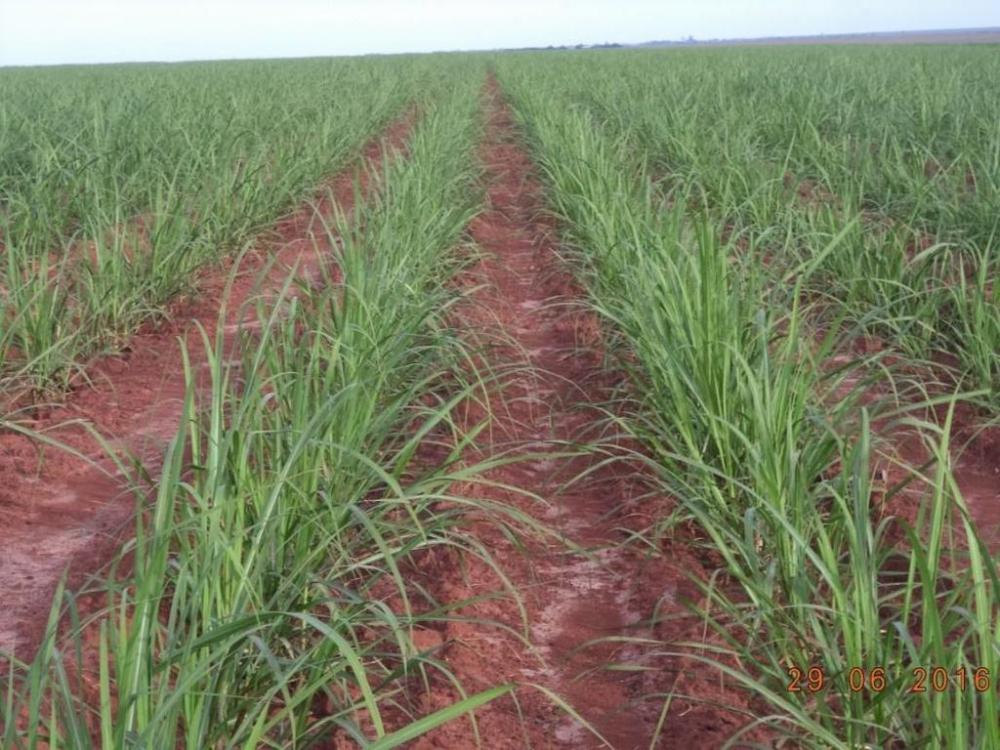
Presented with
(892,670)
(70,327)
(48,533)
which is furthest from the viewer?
(70,327)

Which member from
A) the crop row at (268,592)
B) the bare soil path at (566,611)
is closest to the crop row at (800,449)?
the bare soil path at (566,611)

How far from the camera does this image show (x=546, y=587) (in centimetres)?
275

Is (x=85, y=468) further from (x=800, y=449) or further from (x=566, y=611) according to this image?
(x=800, y=449)

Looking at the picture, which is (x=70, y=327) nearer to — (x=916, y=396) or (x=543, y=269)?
(x=543, y=269)

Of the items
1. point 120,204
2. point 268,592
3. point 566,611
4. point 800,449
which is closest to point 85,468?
point 268,592

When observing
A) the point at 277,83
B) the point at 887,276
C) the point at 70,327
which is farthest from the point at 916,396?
the point at 277,83

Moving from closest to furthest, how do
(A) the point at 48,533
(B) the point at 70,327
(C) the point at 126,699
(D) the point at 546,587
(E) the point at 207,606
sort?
(C) the point at 126,699 → (E) the point at 207,606 → (D) the point at 546,587 → (A) the point at 48,533 → (B) the point at 70,327

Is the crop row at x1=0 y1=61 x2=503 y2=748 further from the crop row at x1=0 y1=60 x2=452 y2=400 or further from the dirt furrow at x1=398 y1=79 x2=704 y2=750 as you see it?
the crop row at x1=0 y1=60 x2=452 y2=400

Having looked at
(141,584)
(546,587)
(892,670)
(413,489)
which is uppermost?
(141,584)

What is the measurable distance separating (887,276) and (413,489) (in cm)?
285

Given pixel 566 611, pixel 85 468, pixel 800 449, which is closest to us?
pixel 566 611

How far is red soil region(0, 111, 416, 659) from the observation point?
2.70 metres

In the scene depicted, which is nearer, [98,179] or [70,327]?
[70,327]

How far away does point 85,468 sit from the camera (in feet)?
11.7
